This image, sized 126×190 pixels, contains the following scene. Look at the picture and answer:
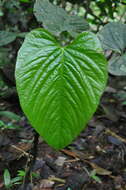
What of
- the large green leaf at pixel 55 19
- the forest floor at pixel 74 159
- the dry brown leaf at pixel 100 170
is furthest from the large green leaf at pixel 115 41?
the dry brown leaf at pixel 100 170

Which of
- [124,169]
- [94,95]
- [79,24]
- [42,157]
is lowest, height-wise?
[124,169]

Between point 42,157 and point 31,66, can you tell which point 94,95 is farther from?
point 42,157

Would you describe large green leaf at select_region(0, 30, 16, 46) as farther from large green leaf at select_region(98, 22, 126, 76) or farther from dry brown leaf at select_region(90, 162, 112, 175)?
dry brown leaf at select_region(90, 162, 112, 175)

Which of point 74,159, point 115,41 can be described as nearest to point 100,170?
point 74,159

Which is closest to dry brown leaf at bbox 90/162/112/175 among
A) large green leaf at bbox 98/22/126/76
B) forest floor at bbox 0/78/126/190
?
forest floor at bbox 0/78/126/190

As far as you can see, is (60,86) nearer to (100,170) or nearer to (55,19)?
(55,19)

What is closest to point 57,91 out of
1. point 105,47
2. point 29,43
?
point 29,43
